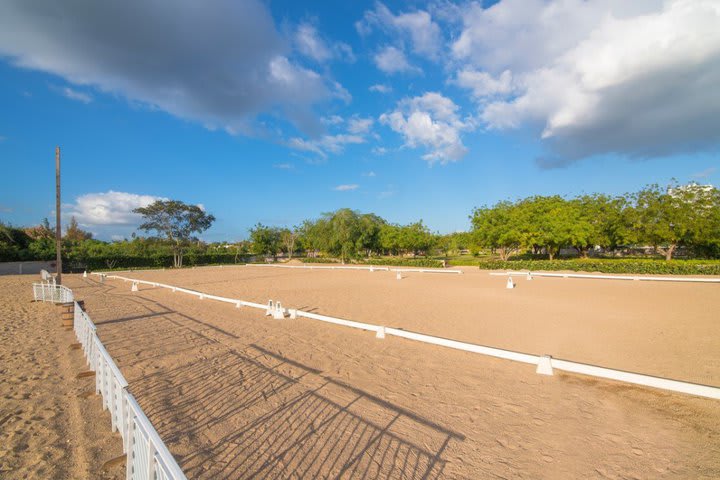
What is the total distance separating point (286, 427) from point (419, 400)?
173cm

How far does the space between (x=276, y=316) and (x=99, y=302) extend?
341 inches

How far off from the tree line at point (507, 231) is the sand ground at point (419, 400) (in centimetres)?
2257

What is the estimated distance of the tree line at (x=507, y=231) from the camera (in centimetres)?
2722

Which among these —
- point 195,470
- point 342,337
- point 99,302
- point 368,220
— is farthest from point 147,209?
point 195,470

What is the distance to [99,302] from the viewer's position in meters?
12.5

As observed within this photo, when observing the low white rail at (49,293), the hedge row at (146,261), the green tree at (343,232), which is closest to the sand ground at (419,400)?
the low white rail at (49,293)

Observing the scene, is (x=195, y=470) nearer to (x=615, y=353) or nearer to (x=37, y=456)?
(x=37, y=456)

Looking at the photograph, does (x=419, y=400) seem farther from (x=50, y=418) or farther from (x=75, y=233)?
(x=75, y=233)

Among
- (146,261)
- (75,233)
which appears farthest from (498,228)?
(75,233)

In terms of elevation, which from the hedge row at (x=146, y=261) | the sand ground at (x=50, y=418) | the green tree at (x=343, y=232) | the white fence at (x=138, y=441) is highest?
the green tree at (x=343, y=232)

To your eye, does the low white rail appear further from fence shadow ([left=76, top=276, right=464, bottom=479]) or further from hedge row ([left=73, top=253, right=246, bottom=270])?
hedge row ([left=73, top=253, right=246, bottom=270])

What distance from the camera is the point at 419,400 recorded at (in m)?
4.11

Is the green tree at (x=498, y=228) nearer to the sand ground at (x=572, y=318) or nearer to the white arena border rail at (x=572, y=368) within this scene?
the sand ground at (x=572, y=318)

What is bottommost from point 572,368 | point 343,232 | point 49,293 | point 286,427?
point 572,368
